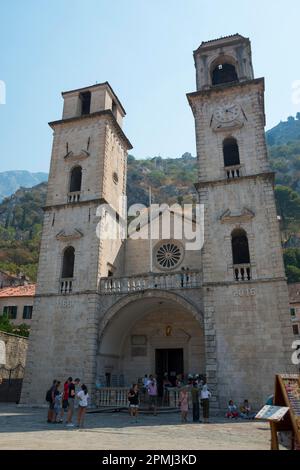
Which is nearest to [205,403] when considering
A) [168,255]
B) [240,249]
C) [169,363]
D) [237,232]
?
[169,363]

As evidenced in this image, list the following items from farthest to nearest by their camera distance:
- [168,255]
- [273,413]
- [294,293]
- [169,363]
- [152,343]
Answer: [294,293] < [168,255] < [152,343] < [169,363] < [273,413]

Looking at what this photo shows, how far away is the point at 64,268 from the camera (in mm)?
20984

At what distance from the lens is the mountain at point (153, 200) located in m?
66.6

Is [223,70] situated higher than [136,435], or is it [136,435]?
[223,70]

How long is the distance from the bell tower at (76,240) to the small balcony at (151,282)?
2.45 feet

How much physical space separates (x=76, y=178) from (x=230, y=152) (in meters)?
9.52

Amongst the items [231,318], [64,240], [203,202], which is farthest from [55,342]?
[203,202]

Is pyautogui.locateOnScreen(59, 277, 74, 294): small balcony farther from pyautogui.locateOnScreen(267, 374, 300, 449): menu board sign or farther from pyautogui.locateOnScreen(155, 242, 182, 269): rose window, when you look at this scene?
pyautogui.locateOnScreen(267, 374, 300, 449): menu board sign

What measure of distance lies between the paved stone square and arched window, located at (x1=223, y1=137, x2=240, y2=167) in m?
13.1

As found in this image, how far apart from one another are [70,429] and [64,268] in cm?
1134

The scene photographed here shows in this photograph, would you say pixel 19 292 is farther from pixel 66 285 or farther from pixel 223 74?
pixel 223 74

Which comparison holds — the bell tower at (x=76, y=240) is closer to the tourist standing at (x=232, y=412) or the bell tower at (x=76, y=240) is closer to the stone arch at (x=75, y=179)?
the stone arch at (x=75, y=179)

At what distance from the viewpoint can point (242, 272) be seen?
1738cm
